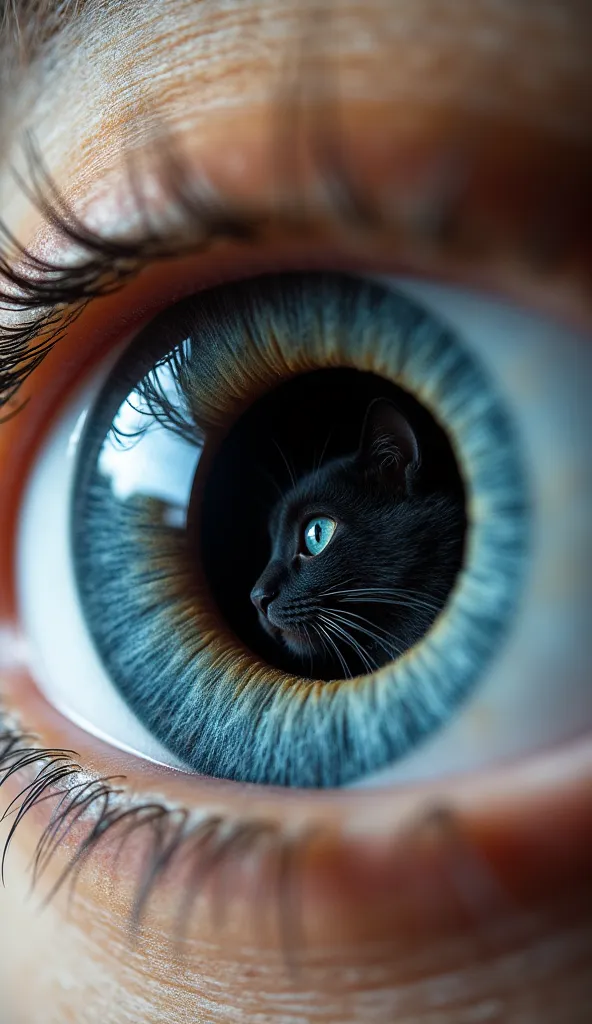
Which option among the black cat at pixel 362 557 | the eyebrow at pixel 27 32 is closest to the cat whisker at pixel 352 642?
the black cat at pixel 362 557

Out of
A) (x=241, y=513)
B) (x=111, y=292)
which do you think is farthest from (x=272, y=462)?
(x=111, y=292)

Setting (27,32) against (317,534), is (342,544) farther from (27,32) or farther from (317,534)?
(27,32)

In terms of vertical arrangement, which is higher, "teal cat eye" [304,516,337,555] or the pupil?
"teal cat eye" [304,516,337,555]

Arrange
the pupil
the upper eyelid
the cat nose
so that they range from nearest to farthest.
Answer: the upper eyelid < the pupil < the cat nose

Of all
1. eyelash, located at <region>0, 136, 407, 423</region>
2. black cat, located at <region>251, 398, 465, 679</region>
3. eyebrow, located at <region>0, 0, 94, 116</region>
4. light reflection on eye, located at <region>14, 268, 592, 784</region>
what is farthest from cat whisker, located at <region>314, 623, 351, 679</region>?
eyebrow, located at <region>0, 0, 94, 116</region>

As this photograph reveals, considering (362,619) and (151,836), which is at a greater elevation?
(362,619)

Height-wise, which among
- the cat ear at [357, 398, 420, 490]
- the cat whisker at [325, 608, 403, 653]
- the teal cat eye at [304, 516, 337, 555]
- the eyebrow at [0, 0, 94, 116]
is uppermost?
the eyebrow at [0, 0, 94, 116]

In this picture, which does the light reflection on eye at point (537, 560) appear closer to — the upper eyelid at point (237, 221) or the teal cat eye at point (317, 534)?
the upper eyelid at point (237, 221)

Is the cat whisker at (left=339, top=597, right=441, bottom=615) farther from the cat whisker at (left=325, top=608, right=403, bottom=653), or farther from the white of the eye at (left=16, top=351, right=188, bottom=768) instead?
the white of the eye at (left=16, top=351, right=188, bottom=768)
